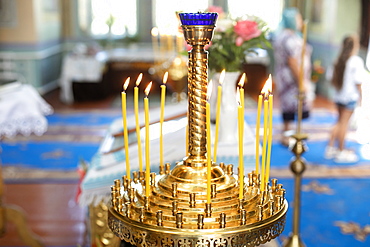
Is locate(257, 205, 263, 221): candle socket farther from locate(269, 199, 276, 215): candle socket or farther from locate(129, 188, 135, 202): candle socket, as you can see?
locate(129, 188, 135, 202): candle socket

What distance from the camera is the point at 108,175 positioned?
2246 millimetres

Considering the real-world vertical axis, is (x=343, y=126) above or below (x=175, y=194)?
below

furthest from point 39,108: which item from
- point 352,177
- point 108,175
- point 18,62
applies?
point 18,62

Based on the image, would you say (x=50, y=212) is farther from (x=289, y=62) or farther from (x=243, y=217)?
(x=243, y=217)

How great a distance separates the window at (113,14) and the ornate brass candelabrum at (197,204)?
37.2ft

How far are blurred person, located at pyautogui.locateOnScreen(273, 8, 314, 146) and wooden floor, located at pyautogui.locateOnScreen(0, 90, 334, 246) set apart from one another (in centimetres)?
263

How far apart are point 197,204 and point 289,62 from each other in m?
5.27

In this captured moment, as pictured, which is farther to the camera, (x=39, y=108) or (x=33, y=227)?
(x=33, y=227)

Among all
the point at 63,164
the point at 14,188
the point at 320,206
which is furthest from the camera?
the point at 63,164

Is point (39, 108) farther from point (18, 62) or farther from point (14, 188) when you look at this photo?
point (18, 62)

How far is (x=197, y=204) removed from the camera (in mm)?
929

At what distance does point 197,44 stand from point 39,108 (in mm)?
2293

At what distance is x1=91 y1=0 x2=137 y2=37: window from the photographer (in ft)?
39.7

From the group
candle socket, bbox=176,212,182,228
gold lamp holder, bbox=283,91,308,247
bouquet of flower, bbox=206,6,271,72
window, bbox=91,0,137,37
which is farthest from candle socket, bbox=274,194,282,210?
window, bbox=91,0,137,37
